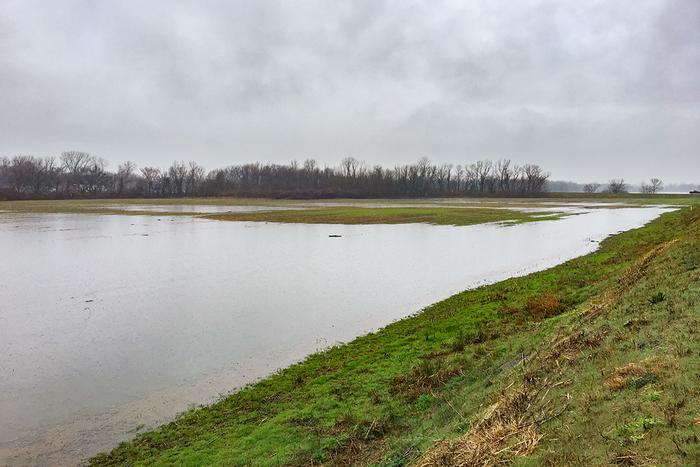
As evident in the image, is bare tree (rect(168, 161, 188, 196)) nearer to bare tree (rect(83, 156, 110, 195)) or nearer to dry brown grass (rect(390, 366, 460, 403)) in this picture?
bare tree (rect(83, 156, 110, 195))

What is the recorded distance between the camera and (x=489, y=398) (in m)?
6.46

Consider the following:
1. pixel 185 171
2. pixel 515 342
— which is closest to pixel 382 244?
pixel 515 342

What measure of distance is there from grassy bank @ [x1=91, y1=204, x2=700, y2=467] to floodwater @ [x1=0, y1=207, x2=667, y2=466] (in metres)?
1.31

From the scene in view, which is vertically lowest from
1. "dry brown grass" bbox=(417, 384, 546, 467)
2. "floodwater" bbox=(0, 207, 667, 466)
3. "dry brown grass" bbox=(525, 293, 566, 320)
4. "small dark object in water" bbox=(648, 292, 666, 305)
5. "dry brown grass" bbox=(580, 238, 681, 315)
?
"floodwater" bbox=(0, 207, 667, 466)

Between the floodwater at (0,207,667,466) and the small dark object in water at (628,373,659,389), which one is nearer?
the small dark object in water at (628,373,659,389)

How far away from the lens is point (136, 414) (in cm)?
886

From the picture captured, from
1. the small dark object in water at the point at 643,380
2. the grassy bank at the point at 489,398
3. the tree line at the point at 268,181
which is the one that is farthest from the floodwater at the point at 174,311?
the tree line at the point at 268,181

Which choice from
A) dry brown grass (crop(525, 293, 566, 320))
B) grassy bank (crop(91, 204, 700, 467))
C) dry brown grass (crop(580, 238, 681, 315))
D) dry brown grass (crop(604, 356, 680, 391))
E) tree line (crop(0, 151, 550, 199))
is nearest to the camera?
grassy bank (crop(91, 204, 700, 467))

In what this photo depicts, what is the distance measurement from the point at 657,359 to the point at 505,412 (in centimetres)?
195

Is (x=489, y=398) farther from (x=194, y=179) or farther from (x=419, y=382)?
(x=194, y=179)

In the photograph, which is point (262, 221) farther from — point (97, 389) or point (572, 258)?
point (97, 389)

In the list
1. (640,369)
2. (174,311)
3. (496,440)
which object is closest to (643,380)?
(640,369)

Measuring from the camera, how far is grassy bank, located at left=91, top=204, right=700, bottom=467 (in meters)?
4.34

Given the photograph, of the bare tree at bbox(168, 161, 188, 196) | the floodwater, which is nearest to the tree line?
the bare tree at bbox(168, 161, 188, 196)
